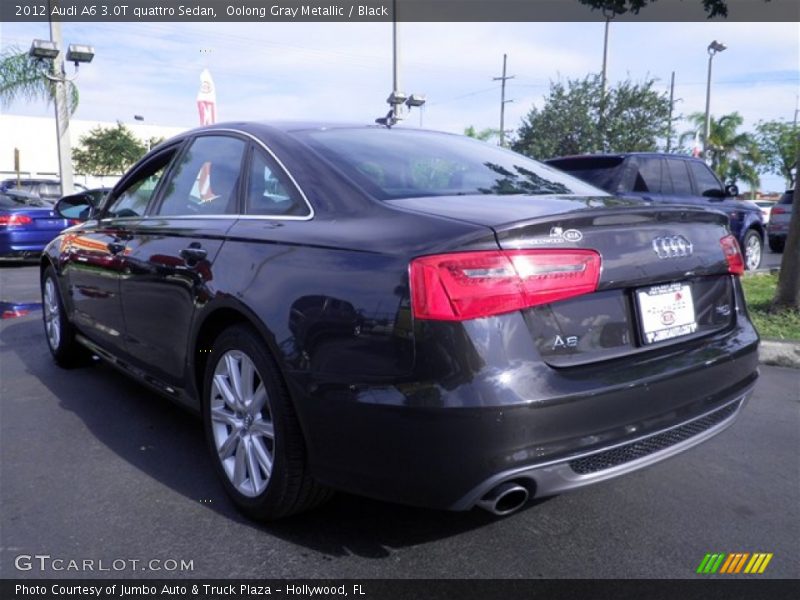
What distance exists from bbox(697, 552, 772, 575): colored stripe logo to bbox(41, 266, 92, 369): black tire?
4024 millimetres

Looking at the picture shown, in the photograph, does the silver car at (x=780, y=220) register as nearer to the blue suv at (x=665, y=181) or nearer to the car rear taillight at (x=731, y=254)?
the blue suv at (x=665, y=181)

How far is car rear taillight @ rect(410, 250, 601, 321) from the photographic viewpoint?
202 cm

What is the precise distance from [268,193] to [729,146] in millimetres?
47897

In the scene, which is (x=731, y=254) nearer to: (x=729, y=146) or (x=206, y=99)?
(x=206, y=99)

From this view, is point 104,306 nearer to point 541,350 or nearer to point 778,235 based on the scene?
point 541,350

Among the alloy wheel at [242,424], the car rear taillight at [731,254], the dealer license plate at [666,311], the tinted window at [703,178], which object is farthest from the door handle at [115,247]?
the tinted window at [703,178]

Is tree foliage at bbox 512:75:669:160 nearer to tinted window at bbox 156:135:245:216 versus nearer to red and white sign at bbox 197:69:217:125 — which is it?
red and white sign at bbox 197:69:217:125

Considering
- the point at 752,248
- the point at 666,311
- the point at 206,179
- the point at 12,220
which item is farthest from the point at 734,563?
the point at 12,220

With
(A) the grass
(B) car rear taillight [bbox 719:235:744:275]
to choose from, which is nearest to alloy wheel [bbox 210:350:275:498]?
(B) car rear taillight [bbox 719:235:744:275]

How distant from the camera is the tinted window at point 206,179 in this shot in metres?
3.13

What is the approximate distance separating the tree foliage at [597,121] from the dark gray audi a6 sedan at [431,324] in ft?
59.7

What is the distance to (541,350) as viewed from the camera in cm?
209
